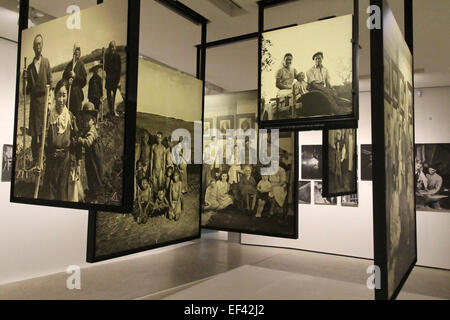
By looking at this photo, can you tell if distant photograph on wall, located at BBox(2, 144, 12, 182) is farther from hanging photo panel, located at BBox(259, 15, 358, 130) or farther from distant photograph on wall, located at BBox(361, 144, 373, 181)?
distant photograph on wall, located at BBox(361, 144, 373, 181)

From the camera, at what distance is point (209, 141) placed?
4664 mm

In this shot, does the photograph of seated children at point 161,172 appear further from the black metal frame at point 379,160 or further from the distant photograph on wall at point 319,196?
the distant photograph on wall at point 319,196

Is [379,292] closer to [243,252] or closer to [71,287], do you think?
[71,287]

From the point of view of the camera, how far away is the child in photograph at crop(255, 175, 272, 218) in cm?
433

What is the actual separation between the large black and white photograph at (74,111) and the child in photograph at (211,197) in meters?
2.33

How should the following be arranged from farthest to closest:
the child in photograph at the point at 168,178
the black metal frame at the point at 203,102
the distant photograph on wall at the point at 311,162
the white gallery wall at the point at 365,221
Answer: the distant photograph on wall at the point at 311,162 < the white gallery wall at the point at 365,221 < the child in photograph at the point at 168,178 < the black metal frame at the point at 203,102

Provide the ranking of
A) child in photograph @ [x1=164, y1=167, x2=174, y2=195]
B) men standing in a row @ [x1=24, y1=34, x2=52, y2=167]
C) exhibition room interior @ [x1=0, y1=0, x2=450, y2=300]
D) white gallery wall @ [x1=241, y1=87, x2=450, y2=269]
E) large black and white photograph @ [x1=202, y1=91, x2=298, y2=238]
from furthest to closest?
white gallery wall @ [x1=241, y1=87, x2=450, y2=269]
large black and white photograph @ [x1=202, y1=91, x2=298, y2=238]
child in photograph @ [x1=164, y1=167, x2=174, y2=195]
men standing in a row @ [x1=24, y1=34, x2=52, y2=167]
exhibition room interior @ [x1=0, y1=0, x2=450, y2=300]

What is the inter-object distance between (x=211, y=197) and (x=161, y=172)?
128cm

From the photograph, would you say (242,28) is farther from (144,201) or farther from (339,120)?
(144,201)

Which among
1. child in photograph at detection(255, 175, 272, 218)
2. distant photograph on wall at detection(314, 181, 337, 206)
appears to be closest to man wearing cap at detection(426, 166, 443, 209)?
distant photograph on wall at detection(314, 181, 337, 206)

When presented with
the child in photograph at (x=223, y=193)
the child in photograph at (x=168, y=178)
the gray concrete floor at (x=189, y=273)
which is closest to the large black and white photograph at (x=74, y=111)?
the child in photograph at (x=168, y=178)

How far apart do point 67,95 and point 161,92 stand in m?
1.20

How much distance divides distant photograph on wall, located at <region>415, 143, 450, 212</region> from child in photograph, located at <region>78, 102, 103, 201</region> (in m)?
7.34

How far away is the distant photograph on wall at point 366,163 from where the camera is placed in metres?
8.36
